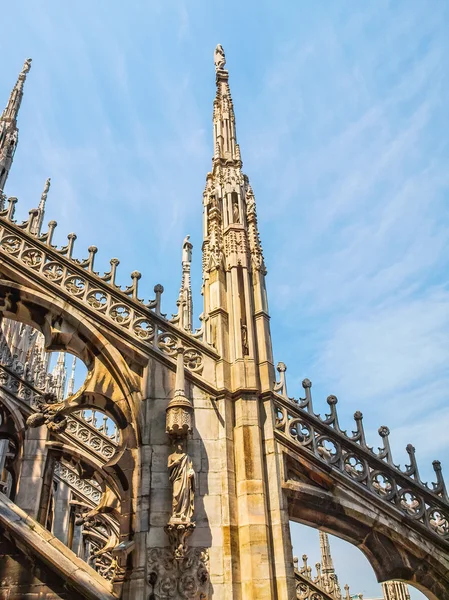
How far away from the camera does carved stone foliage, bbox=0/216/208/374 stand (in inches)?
351

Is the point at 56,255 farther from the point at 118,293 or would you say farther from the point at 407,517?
the point at 407,517

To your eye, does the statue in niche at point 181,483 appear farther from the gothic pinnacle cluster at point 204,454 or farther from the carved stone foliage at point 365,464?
the carved stone foliage at point 365,464

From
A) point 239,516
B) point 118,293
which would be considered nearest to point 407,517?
point 239,516

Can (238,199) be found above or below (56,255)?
above

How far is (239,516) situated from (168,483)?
A: 3.57ft

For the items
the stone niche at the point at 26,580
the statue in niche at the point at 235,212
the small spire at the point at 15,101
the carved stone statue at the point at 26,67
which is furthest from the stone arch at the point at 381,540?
the carved stone statue at the point at 26,67

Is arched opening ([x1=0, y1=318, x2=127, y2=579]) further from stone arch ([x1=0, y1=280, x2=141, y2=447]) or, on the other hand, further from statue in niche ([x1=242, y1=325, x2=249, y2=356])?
statue in niche ([x1=242, y1=325, x2=249, y2=356])

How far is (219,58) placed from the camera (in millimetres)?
14234

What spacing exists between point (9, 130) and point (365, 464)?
19.2 m

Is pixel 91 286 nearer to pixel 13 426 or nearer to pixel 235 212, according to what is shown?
pixel 235 212

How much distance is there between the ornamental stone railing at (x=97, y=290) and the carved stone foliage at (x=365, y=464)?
5.50 feet

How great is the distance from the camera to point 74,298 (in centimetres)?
891

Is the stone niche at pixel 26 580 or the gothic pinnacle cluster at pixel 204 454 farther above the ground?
the gothic pinnacle cluster at pixel 204 454

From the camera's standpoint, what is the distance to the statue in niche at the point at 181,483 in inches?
280
